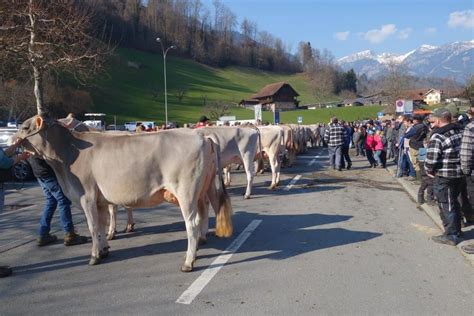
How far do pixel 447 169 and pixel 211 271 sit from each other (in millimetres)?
3808

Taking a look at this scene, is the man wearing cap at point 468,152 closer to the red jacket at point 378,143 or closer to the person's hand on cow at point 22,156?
the person's hand on cow at point 22,156

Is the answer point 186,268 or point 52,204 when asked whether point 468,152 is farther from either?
point 52,204

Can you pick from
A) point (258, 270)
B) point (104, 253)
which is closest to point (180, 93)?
point (104, 253)

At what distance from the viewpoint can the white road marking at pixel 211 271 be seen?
16.9 ft

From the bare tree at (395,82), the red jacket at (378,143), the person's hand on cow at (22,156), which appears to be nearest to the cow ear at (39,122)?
the person's hand on cow at (22,156)

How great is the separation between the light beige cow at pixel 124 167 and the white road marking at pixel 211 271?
297 millimetres

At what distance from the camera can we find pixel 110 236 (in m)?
7.70

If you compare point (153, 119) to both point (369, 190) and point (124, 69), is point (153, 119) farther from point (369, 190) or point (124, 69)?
point (369, 190)

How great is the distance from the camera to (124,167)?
6.12 m

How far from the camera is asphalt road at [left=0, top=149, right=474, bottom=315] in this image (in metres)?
4.91

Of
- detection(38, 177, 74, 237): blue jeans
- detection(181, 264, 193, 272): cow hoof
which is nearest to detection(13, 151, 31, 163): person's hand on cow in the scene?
detection(38, 177, 74, 237): blue jeans

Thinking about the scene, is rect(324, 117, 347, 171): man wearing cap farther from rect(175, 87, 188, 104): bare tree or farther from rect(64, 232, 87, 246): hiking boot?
rect(175, 87, 188, 104): bare tree

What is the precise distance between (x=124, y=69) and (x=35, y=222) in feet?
338

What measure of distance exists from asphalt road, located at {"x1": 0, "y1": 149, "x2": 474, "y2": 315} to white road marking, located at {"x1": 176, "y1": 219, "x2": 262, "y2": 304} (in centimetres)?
1
